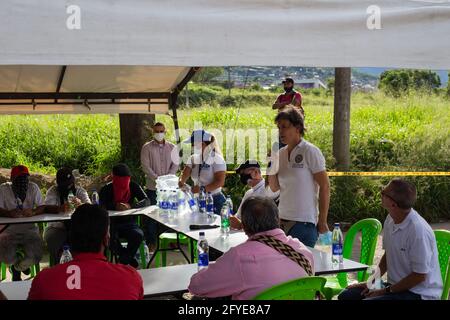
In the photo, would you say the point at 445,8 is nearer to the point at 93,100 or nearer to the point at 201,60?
the point at 201,60

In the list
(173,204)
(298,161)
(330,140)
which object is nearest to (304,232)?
(298,161)

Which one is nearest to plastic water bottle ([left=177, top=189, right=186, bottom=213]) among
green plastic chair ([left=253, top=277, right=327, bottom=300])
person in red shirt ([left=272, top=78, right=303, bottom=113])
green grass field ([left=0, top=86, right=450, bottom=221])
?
person in red shirt ([left=272, top=78, right=303, bottom=113])

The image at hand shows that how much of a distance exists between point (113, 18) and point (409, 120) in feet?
43.6

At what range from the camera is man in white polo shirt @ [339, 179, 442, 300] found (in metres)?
3.97

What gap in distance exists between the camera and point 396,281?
4.16 metres

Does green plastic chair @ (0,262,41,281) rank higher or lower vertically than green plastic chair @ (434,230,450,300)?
lower

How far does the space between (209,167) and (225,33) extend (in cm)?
409

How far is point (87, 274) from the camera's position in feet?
10.1

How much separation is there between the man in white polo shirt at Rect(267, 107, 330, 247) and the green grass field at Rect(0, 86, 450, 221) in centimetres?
534

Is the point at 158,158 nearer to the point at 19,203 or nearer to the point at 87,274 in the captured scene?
the point at 19,203

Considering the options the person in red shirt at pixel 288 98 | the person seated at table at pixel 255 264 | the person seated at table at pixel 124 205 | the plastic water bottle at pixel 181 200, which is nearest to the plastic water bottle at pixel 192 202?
the plastic water bottle at pixel 181 200

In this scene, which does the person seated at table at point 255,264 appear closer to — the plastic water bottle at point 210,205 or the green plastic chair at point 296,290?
the green plastic chair at point 296,290

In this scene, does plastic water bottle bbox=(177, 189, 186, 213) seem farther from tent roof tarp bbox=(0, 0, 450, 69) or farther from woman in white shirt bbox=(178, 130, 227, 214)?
tent roof tarp bbox=(0, 0, 450, 69)
